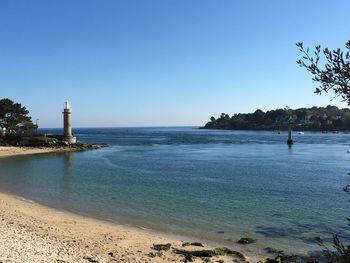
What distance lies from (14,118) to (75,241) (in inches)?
2936

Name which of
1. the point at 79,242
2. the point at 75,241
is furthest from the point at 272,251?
→ the point at 75,241

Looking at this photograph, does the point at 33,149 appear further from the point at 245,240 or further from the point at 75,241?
the point at 245,240

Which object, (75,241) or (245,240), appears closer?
(75,241)

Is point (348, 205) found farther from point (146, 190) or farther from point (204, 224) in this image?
point (146, 190)

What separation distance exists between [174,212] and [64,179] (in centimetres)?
1918

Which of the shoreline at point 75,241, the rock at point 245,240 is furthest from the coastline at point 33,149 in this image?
the rock at point 245,240

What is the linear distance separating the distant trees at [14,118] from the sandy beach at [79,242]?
213 feet

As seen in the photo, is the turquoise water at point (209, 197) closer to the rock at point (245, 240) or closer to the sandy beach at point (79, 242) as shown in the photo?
the rock at point (245, 240)

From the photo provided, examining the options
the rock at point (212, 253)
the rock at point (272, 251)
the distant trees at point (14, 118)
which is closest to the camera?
the rock at point (212, 253)

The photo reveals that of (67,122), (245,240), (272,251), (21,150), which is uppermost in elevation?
(67,122)

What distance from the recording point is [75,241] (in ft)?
57.3

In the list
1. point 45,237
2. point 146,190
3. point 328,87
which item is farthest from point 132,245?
point 146,190

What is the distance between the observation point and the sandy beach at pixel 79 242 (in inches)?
572

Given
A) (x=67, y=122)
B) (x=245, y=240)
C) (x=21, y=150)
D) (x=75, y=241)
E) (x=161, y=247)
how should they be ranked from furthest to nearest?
1. (x=67, y=122)
2. (x=21, y=150)
3. (x=245, y=240)
4. (x=75, y=241)
5. (x=161, y=247)
